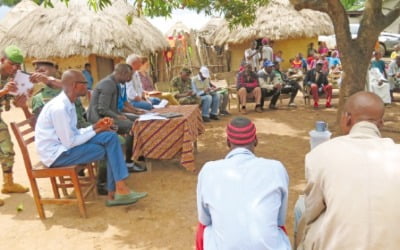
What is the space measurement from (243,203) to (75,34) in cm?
1111

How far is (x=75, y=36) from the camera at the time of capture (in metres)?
11.8

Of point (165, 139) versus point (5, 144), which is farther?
point (165, 139)

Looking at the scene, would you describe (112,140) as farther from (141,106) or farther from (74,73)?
(141,106)

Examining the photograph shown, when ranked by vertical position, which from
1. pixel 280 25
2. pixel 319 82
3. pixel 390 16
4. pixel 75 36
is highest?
pixel 280 25

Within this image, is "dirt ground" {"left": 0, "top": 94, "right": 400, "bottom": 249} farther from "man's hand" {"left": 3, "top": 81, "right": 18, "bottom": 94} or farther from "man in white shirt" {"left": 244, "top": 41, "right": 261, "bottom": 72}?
"man in white shirt" {"left": 244, "top": 41, "right": 261, "bottom": 72}

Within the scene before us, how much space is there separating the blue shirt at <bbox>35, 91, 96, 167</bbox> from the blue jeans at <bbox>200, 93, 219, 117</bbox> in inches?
197

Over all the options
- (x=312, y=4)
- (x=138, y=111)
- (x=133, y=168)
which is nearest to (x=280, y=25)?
(x=312, y=4)

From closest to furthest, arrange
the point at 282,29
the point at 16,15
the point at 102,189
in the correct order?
the point at 102,189 → the point at 282,29 → the point at 16,15

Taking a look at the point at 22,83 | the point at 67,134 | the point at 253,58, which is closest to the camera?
the point at 67,134

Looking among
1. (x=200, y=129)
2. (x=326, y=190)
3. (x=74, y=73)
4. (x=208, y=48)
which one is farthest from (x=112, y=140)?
(x=208, y=48)

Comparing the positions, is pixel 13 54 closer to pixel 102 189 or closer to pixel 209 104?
pixel 102 189

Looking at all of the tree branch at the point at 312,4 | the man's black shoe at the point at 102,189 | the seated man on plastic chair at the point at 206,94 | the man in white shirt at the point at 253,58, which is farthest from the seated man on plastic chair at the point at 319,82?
the man's black shoe at the point at 102,189

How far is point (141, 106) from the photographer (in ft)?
21.2

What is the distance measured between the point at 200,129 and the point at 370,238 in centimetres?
462
